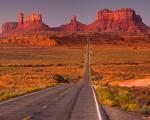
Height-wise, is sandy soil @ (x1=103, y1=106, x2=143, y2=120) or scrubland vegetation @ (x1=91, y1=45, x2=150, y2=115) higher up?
sandy soil @ (x1=103, y1=106, x2=143, y2=120)

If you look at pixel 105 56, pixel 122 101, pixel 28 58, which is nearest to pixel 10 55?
pixel 28 58

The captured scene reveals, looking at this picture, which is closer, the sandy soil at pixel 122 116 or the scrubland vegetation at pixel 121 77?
the sandy soil at pixel 122 116

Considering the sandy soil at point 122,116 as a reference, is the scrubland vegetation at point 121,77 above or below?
below

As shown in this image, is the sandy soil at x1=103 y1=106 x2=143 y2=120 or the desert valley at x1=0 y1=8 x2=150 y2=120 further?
the desert valley at x1=0 y1=8 x2=150 y2=120

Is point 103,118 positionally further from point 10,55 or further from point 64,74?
point 10,55

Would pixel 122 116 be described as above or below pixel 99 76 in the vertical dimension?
above

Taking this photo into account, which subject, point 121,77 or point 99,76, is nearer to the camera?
point 121,77

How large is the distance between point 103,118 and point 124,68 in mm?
98878

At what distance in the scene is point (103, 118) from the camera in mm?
20000

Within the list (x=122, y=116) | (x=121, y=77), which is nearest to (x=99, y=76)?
(x=121, y=77)

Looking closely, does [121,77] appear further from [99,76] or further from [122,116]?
[122,116]

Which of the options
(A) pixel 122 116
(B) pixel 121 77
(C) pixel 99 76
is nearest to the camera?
(A) pixel 122 116

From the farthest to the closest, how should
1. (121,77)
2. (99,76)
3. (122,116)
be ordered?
(99,76) < (121,77) < (122,116)

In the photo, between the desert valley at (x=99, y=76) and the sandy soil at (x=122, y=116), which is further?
the desert valley at (x=99, y=76)
